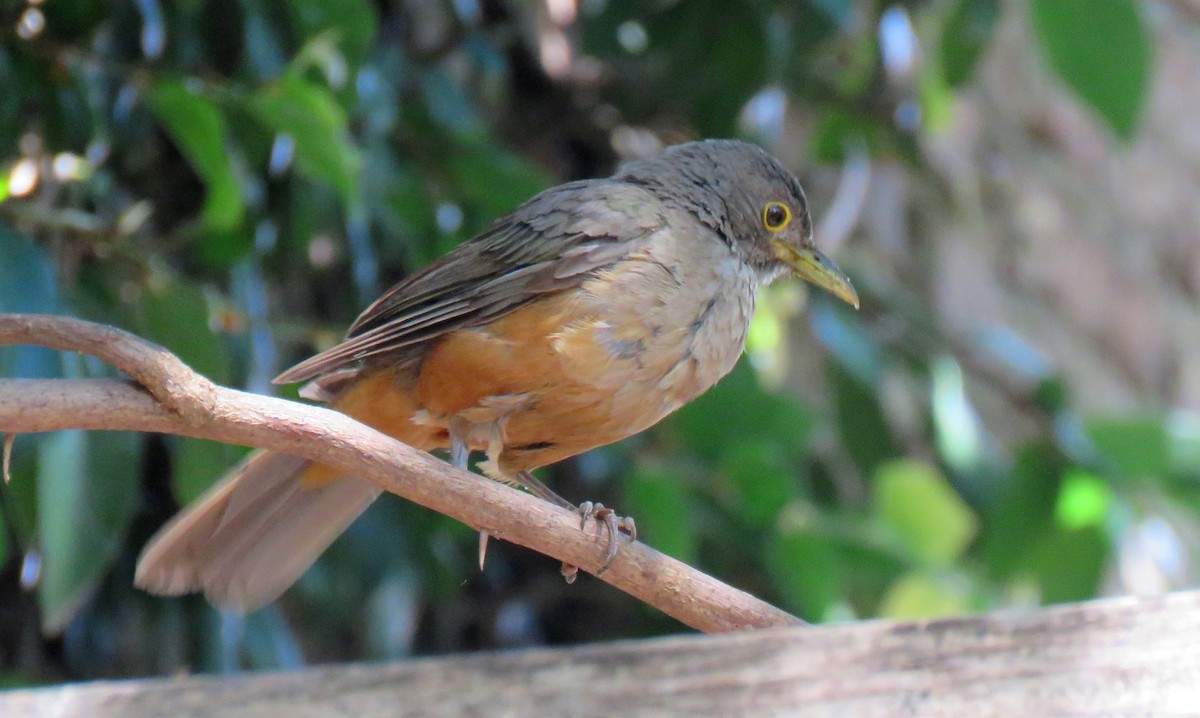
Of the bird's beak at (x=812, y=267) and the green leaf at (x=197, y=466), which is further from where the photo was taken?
the bird's beak at (x=812, y=267)

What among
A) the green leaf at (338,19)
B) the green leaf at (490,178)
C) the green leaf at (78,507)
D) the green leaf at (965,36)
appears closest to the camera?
the green leaf at (78,507)

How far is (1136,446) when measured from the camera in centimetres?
502

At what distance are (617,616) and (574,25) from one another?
265 centimetres

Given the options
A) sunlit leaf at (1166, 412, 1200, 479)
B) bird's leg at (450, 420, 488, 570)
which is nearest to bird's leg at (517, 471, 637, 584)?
bird's leg at (450, 420, 488, 570)

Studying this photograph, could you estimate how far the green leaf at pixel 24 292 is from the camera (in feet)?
11.2

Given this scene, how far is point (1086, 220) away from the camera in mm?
8477

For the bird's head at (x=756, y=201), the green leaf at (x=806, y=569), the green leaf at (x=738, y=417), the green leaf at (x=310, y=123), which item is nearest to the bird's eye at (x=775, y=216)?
the bird's head at (x=756, y=201)

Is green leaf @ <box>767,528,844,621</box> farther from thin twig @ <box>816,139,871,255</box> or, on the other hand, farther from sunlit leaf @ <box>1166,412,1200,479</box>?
thin twig @ <box>816,139,871,255</box>

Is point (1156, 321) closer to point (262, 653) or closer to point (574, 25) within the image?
point (574, 25)

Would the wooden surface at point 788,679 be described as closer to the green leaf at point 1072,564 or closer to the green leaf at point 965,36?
the green leaf at point 1072,564

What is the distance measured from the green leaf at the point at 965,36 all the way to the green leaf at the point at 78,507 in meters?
3.28

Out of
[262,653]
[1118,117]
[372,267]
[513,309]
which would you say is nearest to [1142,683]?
[513,309]

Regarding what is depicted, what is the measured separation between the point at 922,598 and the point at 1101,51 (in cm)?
237

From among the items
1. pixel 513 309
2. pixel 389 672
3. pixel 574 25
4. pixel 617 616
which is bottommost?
pixel 389 672
